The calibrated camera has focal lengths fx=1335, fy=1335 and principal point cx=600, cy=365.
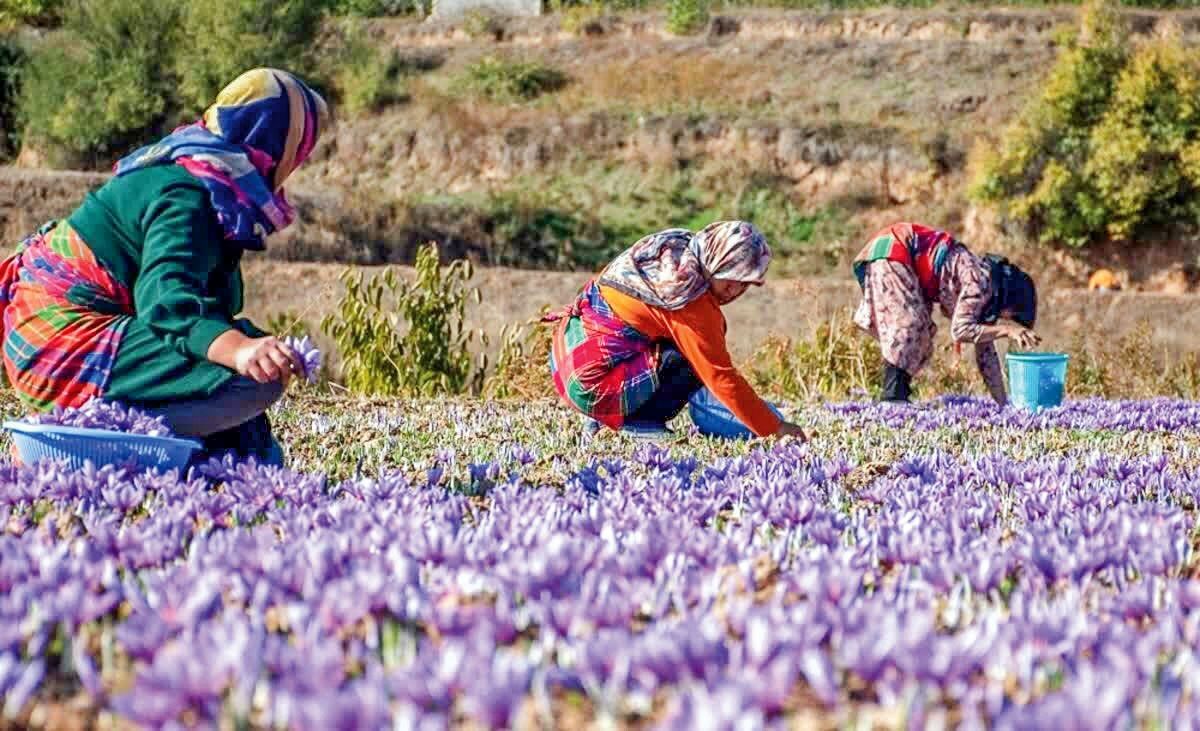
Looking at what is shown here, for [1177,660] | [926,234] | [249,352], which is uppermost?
[1177,660]

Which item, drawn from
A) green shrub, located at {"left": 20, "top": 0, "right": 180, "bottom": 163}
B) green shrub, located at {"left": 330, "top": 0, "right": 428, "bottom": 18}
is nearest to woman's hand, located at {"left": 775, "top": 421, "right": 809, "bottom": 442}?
green shrub, located at {"left": 20, "top": 0, "right": 180, "bottom": 163}

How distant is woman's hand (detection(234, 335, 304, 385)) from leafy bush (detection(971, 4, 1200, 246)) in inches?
797

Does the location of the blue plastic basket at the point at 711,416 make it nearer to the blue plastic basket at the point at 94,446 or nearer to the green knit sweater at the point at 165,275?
the green knit sweater at the point at 165,275

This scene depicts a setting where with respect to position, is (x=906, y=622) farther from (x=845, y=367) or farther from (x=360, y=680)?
(x=845, y=367)

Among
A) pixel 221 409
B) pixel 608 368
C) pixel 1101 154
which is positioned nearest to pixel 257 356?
pixel 221 409

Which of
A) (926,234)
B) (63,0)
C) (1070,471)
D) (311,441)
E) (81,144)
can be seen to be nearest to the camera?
(1070,471)

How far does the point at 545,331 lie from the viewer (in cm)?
950

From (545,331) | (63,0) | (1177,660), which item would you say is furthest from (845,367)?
(63,0)

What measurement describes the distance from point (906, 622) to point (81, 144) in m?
26.2

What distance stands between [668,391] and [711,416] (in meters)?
0.29

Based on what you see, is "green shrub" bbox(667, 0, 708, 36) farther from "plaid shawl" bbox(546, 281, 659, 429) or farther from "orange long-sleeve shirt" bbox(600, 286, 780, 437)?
"orange long-sleeve shirt" bbox(600, 286, 780, 437)

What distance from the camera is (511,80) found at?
29.2 meters

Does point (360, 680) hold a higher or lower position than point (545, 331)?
higher

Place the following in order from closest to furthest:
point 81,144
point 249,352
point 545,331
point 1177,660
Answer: point 1177,660 → point 249,352 → point 545,331 → point 81,144
